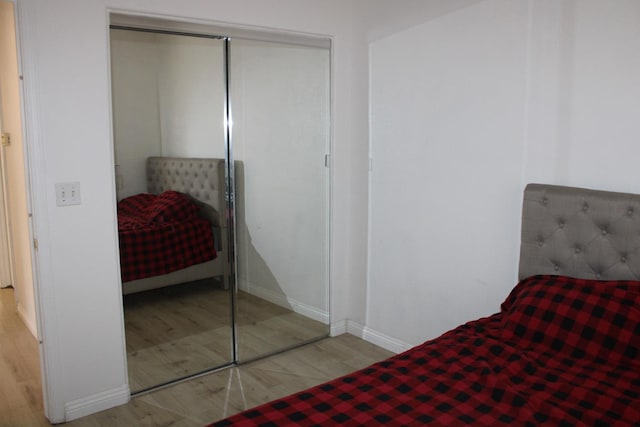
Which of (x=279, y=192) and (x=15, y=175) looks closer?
(x=279, y=192)

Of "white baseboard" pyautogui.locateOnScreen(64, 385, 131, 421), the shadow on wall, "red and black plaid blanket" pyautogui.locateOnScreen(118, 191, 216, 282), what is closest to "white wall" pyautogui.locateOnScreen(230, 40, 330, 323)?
the shadow on wall

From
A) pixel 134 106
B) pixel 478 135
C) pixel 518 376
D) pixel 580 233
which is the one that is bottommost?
pixel 518 376

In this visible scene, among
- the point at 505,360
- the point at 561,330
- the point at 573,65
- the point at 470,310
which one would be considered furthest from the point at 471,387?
the point at 573,65

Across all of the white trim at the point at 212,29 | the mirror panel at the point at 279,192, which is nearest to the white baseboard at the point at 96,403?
the mirror panel at the point at 279,192

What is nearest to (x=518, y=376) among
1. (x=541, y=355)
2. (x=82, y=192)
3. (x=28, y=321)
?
(x=541, y=355)

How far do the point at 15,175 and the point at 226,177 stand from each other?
5.67 feet

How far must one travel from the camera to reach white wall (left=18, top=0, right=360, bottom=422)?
2.33 m

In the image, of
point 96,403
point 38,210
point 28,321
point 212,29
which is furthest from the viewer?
point 28,321

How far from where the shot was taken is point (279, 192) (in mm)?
3311

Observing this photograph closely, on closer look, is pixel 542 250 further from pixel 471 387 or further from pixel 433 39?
pixel 433 39

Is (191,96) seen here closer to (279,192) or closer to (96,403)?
(279,192)

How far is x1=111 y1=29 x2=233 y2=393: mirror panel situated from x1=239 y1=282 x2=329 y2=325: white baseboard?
6.5 inches

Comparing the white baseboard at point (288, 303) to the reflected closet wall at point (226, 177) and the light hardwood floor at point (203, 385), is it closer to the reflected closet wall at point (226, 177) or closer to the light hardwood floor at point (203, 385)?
the reflected closet wall at point (226, 177)

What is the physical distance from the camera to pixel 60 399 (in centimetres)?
251
